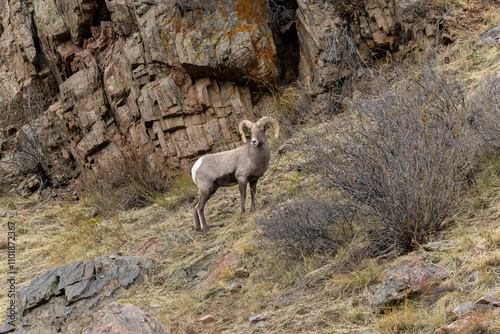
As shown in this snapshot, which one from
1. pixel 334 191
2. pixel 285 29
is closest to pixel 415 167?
pixel 334 191

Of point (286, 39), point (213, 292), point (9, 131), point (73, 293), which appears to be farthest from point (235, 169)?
point (9, 131)

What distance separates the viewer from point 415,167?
461 centimetres

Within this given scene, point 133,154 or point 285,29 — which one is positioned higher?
point 285,29

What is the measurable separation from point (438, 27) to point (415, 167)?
6951 millimetres

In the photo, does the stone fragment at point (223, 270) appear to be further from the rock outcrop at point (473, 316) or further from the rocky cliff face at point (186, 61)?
the rocky cliff face at point (186, 61)

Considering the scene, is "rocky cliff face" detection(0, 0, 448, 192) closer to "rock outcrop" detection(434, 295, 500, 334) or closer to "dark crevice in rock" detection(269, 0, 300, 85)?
"dark crevice in rock" detection(269, 0, 300, 85)

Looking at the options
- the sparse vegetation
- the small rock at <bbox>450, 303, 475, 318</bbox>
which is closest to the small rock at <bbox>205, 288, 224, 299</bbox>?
the small rock at <bbox>450, 303, 475, 318</bbox>

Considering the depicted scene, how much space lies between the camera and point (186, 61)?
11445mm

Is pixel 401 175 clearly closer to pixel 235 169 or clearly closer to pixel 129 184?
pixel 235 169

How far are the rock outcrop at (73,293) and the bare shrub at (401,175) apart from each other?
2.98m

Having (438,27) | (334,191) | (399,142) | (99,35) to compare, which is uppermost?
(99,35)

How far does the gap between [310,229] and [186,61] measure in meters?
7.37

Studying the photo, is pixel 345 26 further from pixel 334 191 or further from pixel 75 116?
pixel 75 116

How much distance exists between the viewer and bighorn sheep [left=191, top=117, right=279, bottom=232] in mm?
7645
